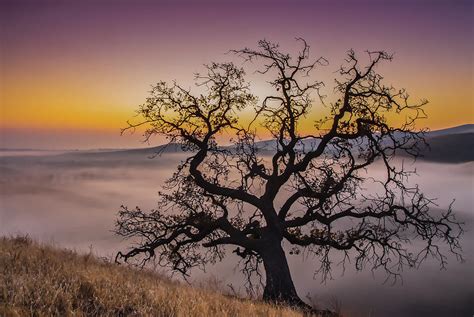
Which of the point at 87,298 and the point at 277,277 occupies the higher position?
the point at 87,298

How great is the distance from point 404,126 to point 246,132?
5.97 metres

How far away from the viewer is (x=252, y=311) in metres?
8.34

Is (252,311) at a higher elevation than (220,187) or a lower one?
lower

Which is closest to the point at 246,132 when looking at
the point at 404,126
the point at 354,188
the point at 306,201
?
the point at 306,201

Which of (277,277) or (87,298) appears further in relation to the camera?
(277,277)

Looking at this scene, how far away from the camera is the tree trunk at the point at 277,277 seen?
52.5ft

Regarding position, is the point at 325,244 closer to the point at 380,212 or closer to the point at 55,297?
the point at 380,212

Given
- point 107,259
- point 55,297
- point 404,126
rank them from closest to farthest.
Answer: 1. point 55,297
2. point 107,259
3. point 404,126

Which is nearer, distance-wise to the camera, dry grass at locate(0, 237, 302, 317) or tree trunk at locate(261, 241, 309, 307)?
dry grass at locate(0, 237, 302, 317)

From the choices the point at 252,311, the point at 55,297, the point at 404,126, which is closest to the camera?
the point at 55,297

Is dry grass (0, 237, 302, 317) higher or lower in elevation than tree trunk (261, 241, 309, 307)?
higher

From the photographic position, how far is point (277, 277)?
54.1 ft

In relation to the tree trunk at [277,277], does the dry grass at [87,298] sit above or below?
above

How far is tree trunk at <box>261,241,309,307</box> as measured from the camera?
16016 millimetres
